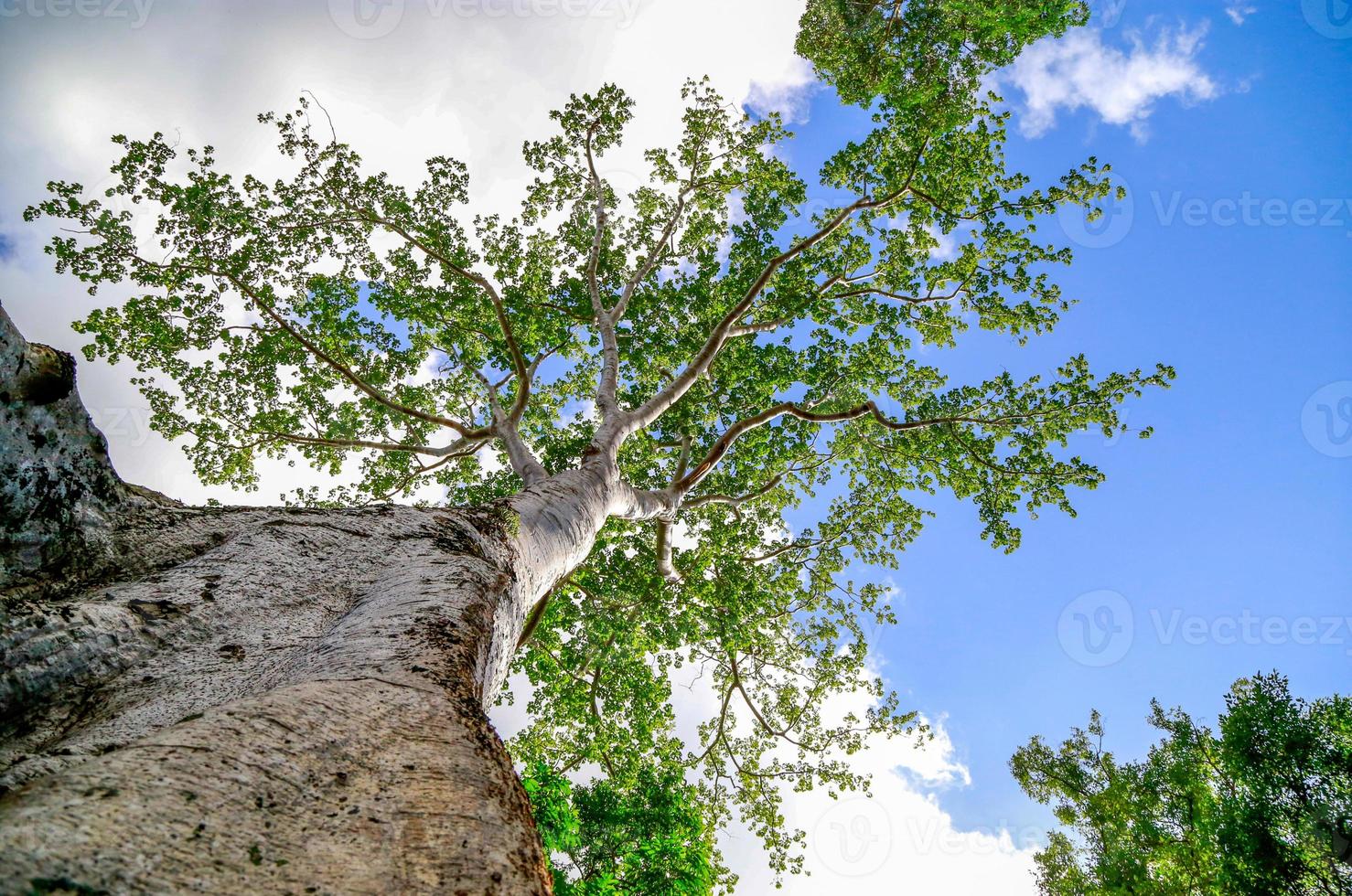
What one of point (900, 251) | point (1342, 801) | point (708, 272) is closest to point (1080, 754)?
point (1342, 801)

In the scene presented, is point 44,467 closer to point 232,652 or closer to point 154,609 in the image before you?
point 154,609

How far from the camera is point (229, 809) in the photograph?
4.17 ft

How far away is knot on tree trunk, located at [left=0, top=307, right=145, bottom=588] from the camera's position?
7.00 feet

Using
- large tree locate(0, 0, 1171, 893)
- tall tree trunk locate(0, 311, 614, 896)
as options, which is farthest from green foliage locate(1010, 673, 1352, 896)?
tall tree trunk locate(0, 311, 614, 896)

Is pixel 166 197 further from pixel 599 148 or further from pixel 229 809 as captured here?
pixel 229 809

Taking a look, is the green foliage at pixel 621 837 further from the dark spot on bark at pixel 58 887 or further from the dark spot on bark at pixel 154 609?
the dark spot on bark at pixel 58 887

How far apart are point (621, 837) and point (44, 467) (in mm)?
7278

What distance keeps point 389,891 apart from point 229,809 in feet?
1.27

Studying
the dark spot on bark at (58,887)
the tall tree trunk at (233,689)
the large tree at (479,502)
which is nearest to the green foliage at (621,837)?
the large tree at (479,502)

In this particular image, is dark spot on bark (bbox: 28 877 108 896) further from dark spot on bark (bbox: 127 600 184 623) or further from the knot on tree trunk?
the knot on tree trunk

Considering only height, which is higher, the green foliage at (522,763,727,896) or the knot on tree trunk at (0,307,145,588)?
the knot on tree trunk at (0,307,145,588)

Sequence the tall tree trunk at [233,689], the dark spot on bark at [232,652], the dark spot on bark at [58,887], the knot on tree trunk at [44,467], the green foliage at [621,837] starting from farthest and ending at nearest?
the green foliage at [621,837] → the dark spot on bark at [232,652] → the knot on tree trunk at [44,467] → the tall tree trunk at [233,689] → the dark spot on bark at [58,887]

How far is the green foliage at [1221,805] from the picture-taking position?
9141 millimetres

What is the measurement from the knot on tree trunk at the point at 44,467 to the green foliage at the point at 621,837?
587 cm
